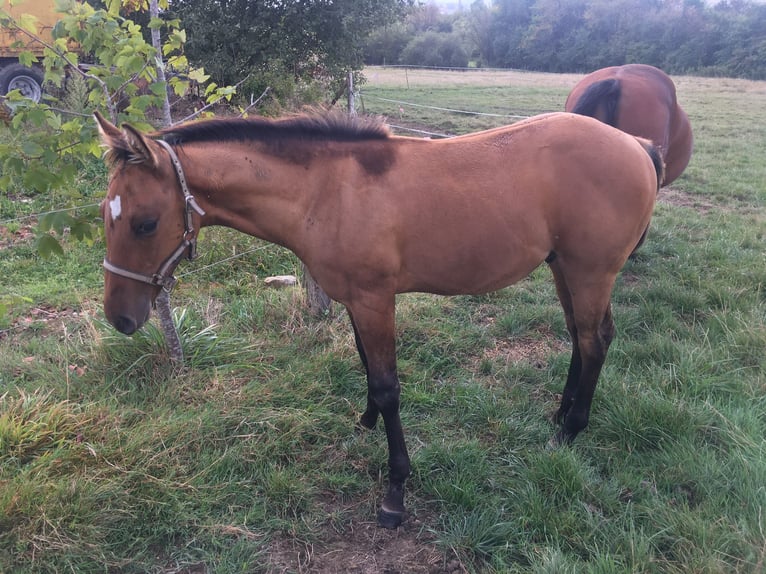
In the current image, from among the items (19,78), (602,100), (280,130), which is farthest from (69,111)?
(19,78)

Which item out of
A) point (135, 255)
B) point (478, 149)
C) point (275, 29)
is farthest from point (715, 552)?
point (275, 29)

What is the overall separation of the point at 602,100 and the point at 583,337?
2739mm

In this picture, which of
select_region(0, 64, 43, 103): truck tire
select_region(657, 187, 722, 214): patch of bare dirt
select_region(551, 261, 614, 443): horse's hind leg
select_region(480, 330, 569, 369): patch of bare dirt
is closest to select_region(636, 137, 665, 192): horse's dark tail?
select_region(551, 261, 614, 443): horse's hind leg

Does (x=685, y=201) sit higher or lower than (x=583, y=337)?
lower

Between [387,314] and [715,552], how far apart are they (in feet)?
5.37

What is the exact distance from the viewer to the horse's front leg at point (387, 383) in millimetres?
2391

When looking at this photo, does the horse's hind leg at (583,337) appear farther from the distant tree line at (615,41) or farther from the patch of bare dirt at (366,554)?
the distant tree line at (615,41)

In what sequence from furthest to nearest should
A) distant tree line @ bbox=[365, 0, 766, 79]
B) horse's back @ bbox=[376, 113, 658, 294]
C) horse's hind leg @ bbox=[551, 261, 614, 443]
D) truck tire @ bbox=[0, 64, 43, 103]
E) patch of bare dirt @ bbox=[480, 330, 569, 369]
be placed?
1. distant tree line @ bbox=[365, 0, 766, 79]
2. truck tire @ bbox=[0, 64, 43, 103]
3. patch of bare dirt @ bbox=[480, 330, 569, 369]
4. horse's hind leg @ bbox=[551, 261, 614, 443]
5. horse's back @ bbox=[376, 113, 658, 294]

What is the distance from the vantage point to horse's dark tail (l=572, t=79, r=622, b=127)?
4500 mm

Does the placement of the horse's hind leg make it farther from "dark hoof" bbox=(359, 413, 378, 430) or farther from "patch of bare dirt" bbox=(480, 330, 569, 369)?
"dark hoof" bbox=(359, 413, 378, 430)

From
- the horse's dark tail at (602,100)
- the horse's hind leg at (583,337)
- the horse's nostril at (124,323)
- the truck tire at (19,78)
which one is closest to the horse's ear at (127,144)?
the horse's nostril at (124,323)

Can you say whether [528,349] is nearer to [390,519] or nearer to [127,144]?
[390,519]

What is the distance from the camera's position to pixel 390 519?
2.42 m

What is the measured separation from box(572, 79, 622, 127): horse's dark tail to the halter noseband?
3.68 m
